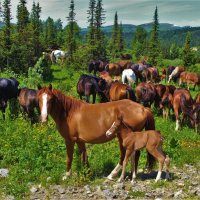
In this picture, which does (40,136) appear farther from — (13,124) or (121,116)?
(121,116)

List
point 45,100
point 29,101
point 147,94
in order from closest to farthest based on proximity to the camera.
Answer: point 45,100
point 29,101
point 147,94

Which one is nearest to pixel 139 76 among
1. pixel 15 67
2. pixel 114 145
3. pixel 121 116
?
pixel 15 67

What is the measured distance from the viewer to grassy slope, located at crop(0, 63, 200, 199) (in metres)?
9.41

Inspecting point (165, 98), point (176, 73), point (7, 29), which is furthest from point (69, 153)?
point (7, 29)

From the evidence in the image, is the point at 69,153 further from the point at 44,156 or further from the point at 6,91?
the point at 6,91

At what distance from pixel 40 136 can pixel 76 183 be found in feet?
12.8

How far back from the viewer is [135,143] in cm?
916

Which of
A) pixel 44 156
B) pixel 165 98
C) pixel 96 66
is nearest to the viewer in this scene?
pixel 44 156

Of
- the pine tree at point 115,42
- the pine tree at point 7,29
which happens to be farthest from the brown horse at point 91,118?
the pine tree at point 115,42

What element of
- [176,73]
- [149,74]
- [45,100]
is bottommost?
[45,100]

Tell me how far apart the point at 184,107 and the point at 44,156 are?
8916mm

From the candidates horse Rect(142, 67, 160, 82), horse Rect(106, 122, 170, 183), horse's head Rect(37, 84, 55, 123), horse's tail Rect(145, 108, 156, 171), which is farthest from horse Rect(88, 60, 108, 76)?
horse's head Rect(37, 84, 55, 123)

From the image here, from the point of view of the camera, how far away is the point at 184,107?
692 inches

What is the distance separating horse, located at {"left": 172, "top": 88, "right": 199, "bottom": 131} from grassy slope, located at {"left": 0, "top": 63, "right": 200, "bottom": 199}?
7.26ft
